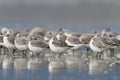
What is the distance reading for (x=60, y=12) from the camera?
39.5m

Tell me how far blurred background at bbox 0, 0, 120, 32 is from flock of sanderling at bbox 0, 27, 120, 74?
41.1ft

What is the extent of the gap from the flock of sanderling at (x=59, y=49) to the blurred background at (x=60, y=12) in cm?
1252

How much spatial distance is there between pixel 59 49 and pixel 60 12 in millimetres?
16146

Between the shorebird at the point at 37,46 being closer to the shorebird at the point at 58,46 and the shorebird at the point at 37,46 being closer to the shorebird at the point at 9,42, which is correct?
the shorebird at the point at 58,46

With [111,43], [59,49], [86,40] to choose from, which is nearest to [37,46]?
[59,49]

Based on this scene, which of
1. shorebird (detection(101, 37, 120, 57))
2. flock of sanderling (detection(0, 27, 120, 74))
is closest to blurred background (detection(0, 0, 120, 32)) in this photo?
flock of sanderling (detection(0, 27, 120, 74))

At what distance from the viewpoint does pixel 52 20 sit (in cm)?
3847

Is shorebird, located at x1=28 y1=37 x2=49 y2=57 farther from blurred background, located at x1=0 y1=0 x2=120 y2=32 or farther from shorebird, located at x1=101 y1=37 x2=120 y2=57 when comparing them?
blurred background, located at x1=0 y1=0 x2=120 y2=32

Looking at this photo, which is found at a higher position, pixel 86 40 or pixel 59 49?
pixel 86 40

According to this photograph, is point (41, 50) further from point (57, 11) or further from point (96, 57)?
point (57, 11)

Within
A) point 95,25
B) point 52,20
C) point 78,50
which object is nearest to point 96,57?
point 78,50

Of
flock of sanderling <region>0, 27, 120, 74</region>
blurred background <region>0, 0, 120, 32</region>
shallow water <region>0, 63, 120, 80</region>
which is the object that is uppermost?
blurred background <region>0, 0, 120, 32</region>

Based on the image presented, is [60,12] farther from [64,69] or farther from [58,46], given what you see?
[64,69]

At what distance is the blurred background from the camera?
38.3m
